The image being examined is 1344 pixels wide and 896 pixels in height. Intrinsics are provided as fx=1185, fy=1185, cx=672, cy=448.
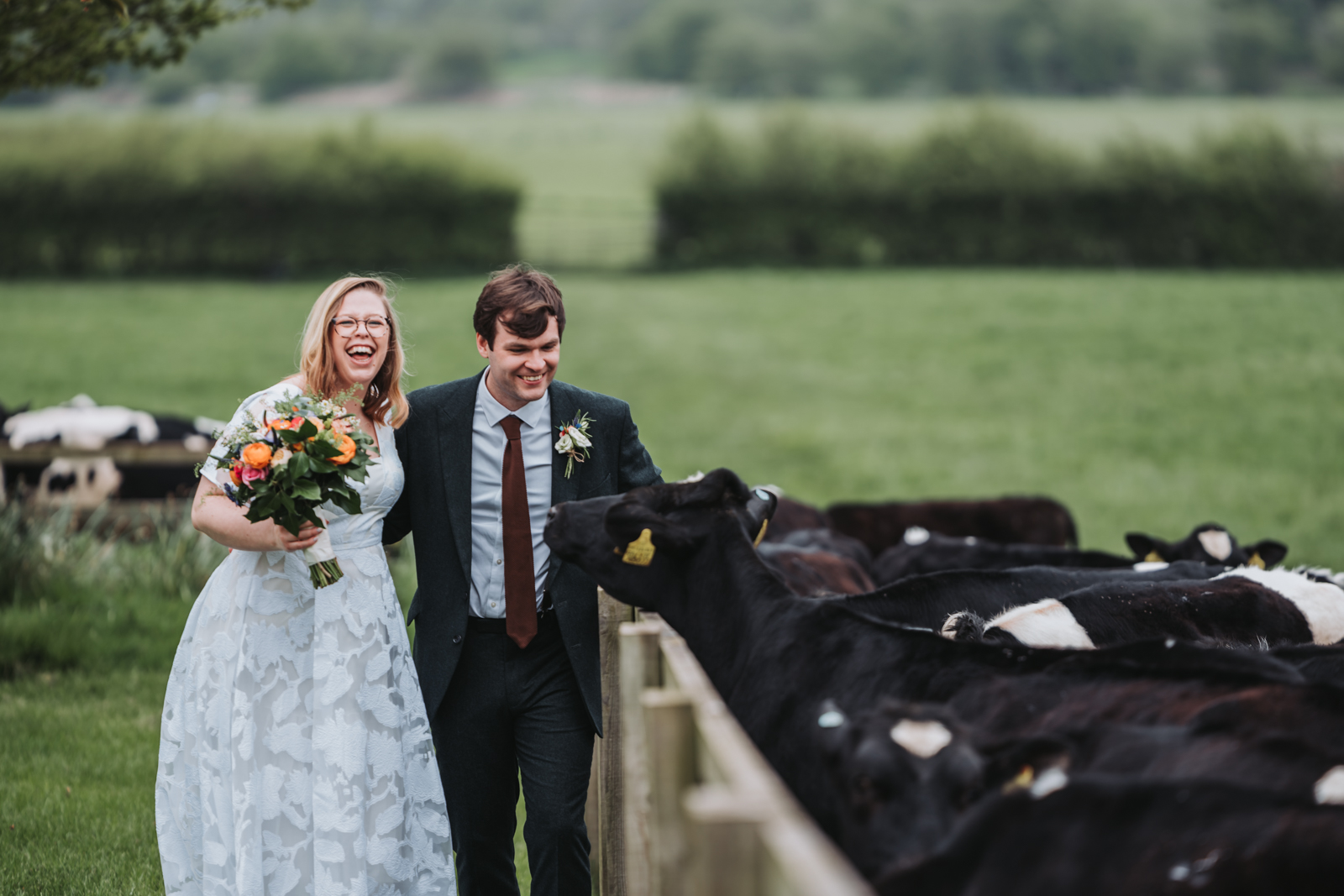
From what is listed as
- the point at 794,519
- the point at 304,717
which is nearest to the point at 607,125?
the point at 794,519

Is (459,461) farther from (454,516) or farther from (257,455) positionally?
(257,455)

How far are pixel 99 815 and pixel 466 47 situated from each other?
77.8m

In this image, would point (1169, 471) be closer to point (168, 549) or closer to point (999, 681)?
point (168, 549)

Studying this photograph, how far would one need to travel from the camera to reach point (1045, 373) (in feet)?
79.9

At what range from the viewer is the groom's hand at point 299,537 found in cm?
373

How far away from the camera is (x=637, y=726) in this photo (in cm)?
338

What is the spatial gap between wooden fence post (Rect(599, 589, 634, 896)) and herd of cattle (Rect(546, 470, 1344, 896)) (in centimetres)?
16

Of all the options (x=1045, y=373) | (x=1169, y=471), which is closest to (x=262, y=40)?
(x=1045, y=373)

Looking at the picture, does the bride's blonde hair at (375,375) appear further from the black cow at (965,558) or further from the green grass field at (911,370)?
the green grass field at (911,370)

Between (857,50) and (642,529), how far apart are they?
73.5 meters

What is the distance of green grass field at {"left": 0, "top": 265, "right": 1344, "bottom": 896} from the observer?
18.3 metres

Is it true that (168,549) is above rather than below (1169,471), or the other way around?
above

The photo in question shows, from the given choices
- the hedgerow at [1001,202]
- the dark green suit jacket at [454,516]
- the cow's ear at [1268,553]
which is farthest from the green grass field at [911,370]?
the dark green suit jacket at [454,516]

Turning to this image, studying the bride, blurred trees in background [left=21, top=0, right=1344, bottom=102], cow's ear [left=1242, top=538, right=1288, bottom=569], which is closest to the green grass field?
cow's ear [left=1242, top=538, right=1288, bottom=569]
